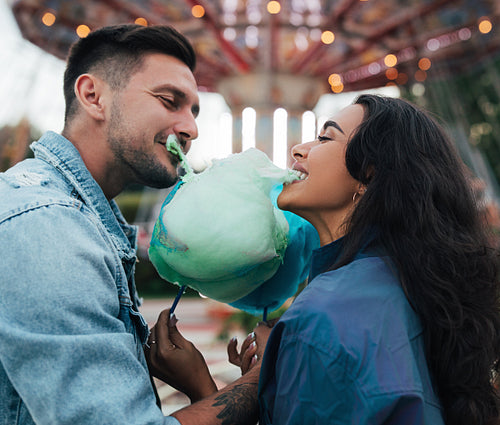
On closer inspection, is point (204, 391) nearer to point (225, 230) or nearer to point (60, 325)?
point (225, 230)

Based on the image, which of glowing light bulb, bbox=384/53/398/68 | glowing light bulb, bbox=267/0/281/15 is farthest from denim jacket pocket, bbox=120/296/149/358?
glowing light bulb, bbox=384/53/398/68

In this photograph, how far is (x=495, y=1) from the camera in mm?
6434

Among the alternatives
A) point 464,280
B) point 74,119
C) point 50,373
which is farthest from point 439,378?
point 74,119

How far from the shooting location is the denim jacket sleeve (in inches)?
37.7

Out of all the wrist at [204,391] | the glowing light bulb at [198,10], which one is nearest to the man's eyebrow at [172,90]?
the wrist at [204,391]

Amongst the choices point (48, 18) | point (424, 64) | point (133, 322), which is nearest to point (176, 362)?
point (133, 322)

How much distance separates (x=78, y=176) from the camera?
1.44 m

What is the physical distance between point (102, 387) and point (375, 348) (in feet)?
2.01

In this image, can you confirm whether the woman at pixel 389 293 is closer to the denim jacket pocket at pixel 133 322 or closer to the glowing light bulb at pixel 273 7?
the denim jacket pocket at pixel 133 322

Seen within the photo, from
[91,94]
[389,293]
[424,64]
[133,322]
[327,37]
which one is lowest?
[133,322]

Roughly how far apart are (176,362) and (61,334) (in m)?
0.59

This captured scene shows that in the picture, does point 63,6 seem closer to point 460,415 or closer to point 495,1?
point 495,1

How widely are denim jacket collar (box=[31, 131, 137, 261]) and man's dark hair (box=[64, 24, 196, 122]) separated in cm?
24

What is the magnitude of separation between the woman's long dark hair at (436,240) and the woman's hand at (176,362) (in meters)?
0.57
